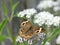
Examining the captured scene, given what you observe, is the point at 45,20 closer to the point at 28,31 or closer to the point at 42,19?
the point at 42,19

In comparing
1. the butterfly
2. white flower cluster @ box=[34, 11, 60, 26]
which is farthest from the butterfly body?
white flower cluster @ box=[34, 11, 60, 26]

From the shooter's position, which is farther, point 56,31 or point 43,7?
point 43,7

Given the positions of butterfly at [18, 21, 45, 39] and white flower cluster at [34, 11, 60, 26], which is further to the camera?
white flower cluster at [34, 11, 60, 26]

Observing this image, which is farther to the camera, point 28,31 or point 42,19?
point 42,19

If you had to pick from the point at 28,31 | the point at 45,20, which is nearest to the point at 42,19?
the point at 45,20

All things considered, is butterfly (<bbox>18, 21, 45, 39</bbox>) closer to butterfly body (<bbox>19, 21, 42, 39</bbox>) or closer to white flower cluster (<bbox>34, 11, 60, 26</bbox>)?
butterfly body (<bbox>19, 21, 42, 39</bbox>)

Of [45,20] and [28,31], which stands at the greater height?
[45,20]

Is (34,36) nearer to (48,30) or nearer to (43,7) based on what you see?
(48,30)

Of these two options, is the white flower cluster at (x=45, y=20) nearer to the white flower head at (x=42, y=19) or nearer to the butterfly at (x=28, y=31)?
the white flower head at (x=42, y=19)

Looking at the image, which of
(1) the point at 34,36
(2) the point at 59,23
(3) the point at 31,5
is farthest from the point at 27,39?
(3) the point at 31,5

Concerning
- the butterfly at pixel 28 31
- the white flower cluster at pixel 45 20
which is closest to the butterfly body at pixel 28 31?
the butterfly at pixel 28 31

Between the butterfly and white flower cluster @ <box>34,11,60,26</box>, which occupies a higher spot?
white flower cluster @ <box>34,11,60,26</box>
